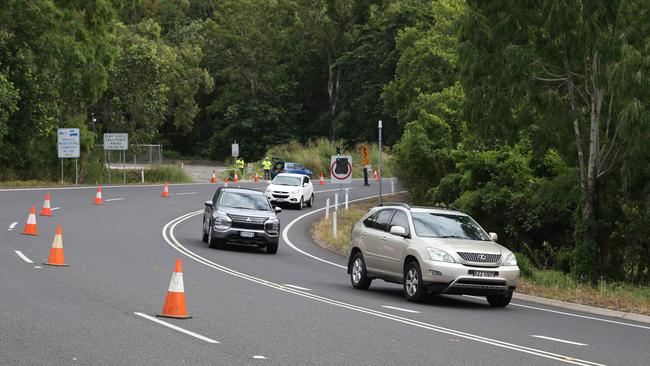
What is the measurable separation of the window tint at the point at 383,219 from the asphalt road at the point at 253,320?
1.22 m

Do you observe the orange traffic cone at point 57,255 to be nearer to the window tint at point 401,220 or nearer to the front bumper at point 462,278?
the window tint at point 401,220

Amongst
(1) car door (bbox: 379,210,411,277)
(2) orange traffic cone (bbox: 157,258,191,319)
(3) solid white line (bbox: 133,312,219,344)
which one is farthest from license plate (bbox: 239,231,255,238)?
(2) orange traffic cone (bbox: 157,258,191,319)

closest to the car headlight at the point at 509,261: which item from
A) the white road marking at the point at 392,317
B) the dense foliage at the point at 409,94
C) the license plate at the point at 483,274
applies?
the license plate at the point at 483,274

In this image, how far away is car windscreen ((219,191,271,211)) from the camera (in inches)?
1085

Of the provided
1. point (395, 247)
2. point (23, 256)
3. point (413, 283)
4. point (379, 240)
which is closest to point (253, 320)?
point (413, 283)

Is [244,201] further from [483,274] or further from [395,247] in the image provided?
[483,274]

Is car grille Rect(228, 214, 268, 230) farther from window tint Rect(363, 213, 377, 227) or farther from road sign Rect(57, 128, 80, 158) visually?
road sign Rect(57, 128, 80, 158)

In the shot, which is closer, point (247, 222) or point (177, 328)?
point (177, 328)

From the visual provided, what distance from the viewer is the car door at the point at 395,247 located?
17.5 metres

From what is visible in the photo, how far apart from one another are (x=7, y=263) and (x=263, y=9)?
88392mm

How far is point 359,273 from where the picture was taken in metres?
19.1

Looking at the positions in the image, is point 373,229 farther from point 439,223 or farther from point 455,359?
point 455,359

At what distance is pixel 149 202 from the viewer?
43250mm

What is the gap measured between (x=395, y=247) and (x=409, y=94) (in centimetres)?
4631
